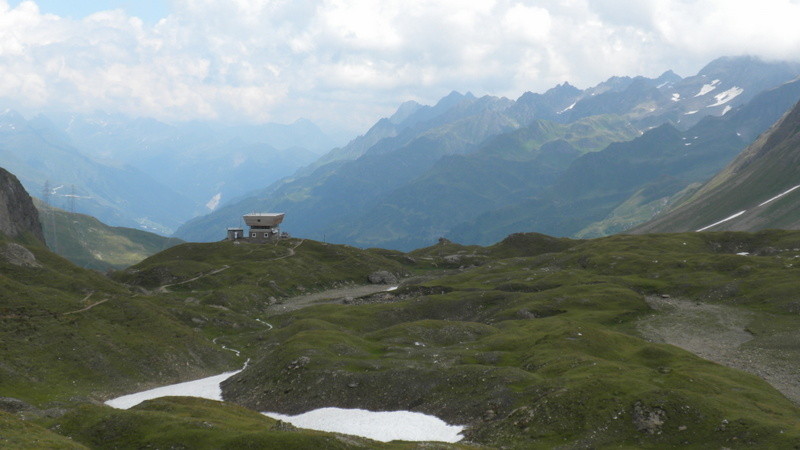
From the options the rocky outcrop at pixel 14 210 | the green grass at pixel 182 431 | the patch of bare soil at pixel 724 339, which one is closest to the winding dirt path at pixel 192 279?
the rocky outcrop at pixel 14 210

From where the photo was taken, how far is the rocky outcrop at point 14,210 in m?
178

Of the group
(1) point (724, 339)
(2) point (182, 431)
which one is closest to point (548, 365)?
(1) point (724, 339)

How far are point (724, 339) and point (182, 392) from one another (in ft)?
253

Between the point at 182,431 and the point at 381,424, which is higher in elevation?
the point at 182,431

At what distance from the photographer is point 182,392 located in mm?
83250

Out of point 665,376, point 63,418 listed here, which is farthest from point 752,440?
point 63,418

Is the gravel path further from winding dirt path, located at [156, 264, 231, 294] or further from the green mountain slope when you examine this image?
winding dirt path, located at [156, 264, 231, 294]

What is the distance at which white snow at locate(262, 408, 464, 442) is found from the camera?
2451 inches

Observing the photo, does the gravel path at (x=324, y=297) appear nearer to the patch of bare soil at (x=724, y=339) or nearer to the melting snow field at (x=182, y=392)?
the melting snow field at (x=182, y=392)

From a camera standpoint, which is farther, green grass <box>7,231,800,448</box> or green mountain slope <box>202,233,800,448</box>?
green mountain slope <box>202,233,800,448</box>

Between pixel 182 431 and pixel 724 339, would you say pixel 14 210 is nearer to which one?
pixel 182 431

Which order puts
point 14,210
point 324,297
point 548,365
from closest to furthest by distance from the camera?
1. point 548,365
2. point 324,297
3. point 14,210

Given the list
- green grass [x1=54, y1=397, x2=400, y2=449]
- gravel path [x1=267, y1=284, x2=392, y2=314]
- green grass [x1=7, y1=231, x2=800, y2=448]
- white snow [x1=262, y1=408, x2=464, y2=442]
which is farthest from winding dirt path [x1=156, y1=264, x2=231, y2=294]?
green grass [x1=54, y1=397, x2=400, y2=449]

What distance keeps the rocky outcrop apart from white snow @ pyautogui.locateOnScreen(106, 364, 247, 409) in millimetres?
114459
